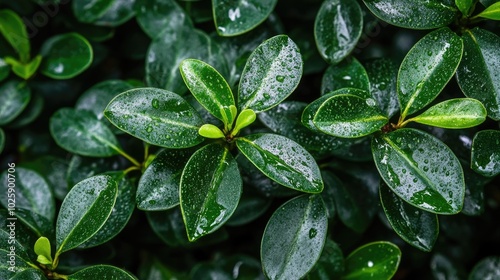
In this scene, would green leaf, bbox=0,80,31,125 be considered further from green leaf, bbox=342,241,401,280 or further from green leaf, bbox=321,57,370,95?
green leaf, bbox=342,241,401,280

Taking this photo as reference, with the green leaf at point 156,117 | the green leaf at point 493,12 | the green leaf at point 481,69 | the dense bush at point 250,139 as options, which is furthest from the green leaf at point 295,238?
the green leaf at point 493,12

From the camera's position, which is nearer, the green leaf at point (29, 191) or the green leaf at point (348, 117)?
the green leaf at point (348, 117)

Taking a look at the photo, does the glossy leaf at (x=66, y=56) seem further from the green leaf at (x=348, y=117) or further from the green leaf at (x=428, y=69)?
the green leaf at (x=428, y=69)

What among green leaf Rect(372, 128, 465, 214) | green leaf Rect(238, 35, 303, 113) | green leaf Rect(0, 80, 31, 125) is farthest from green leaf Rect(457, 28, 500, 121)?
green leaf Rect(0, 80, 31, 125)

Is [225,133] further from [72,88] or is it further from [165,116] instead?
[72,88]

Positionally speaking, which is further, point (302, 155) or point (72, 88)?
point (72, 88)

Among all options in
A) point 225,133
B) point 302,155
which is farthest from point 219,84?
point 302,155

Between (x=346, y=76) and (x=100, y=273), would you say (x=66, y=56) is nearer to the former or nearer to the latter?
(x=100, y=273)
